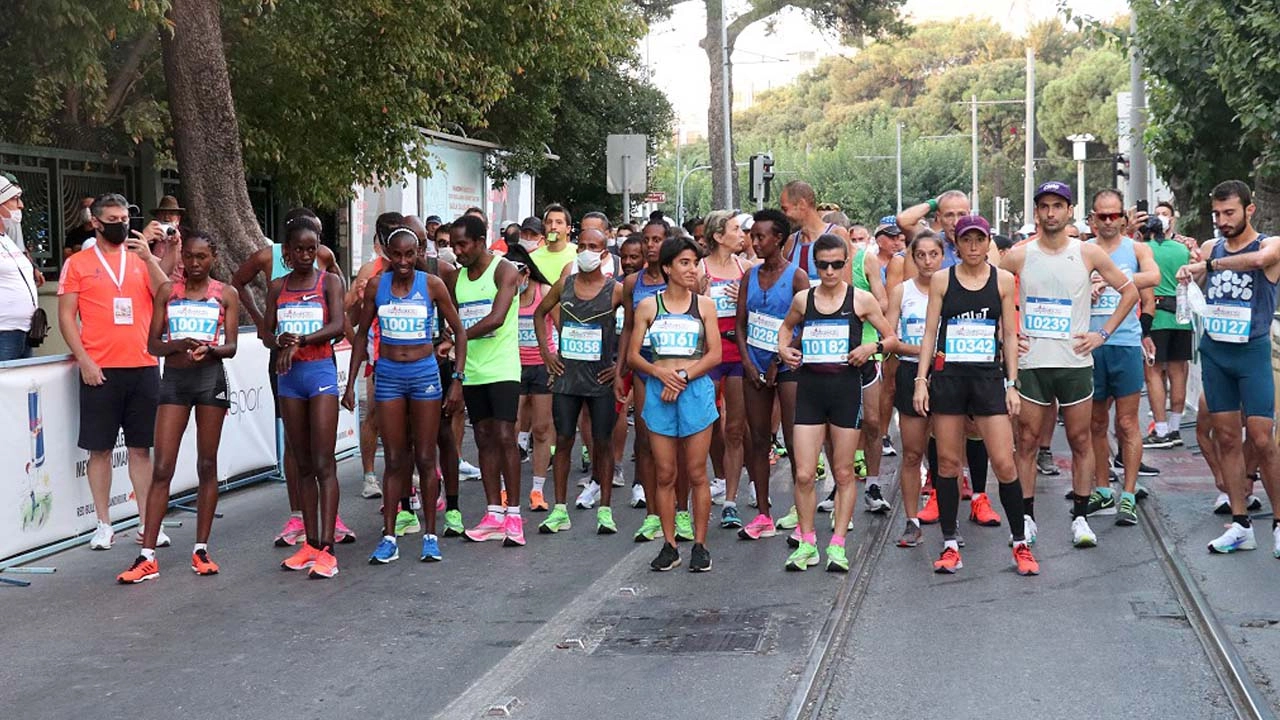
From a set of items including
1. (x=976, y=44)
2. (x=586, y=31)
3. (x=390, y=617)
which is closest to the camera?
(x=390, y=617)

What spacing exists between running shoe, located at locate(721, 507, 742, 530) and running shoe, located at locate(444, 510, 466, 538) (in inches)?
64.0

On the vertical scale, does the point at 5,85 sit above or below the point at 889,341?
above

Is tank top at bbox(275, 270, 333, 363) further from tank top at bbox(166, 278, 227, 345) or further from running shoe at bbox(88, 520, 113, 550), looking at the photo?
running shoe at bbox(88, 520, 113, 550)

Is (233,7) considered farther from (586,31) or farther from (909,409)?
(909,409)

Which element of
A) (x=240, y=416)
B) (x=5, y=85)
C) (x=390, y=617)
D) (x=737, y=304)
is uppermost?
(x=5, y=85)

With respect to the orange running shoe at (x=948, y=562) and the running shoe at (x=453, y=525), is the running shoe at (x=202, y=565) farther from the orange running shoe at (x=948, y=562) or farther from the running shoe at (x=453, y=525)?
the orange running shoe at (x=948, y=562)

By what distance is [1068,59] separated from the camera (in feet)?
343

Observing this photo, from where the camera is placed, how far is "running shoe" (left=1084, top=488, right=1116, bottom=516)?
10477mm

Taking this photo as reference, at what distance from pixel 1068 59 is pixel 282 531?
101 meters

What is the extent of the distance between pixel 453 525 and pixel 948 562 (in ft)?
10.2

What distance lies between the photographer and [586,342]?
1038cm

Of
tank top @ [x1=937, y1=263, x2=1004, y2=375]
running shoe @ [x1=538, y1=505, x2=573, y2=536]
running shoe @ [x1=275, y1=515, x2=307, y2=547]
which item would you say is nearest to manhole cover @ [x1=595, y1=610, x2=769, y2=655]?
tank top @ [x1=937, y1=263, x2=1004, y2=375]

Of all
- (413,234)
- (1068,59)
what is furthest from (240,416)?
(1068,59)

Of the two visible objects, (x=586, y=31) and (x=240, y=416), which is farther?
(x=586, y=31)
